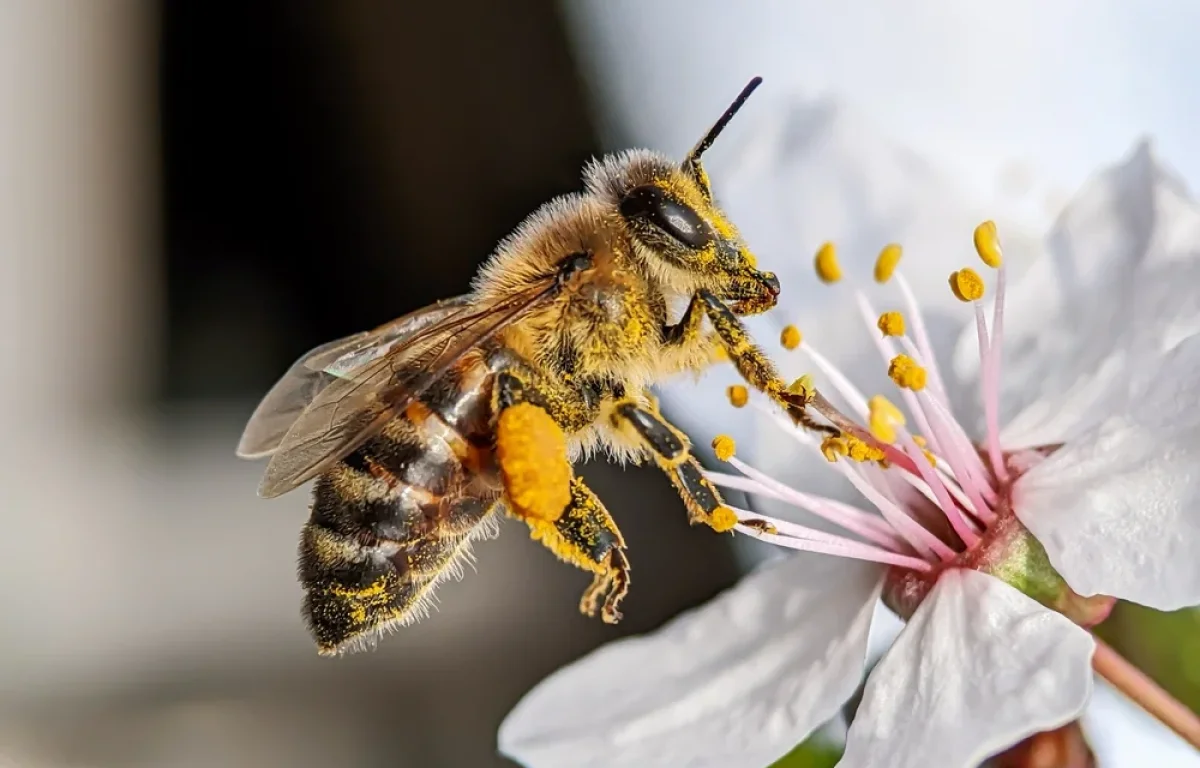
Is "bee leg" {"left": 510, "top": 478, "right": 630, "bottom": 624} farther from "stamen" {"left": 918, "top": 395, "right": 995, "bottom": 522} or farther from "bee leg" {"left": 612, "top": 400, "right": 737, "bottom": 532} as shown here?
"stamen" {"left": 918, "top": 395, "right": 995, "bottom": 522}

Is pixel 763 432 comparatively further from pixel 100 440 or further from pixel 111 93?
pixel 111 93

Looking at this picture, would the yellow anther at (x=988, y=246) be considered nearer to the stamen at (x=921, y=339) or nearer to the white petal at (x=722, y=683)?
the stamen at (x=921, y=339)

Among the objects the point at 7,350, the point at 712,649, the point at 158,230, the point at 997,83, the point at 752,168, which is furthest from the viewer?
the point at 158,230

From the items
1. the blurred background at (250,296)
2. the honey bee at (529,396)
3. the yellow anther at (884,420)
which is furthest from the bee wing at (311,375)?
the blurred background at (250,296)

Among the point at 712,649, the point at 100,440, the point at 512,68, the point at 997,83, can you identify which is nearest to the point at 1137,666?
the point at 712,649

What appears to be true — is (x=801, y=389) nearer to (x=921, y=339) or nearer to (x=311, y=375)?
(x=921, y=339)

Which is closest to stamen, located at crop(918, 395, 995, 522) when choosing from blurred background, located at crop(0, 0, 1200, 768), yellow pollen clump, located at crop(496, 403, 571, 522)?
yellow pollen clump, located at crop(496, 403, 571, 522)
